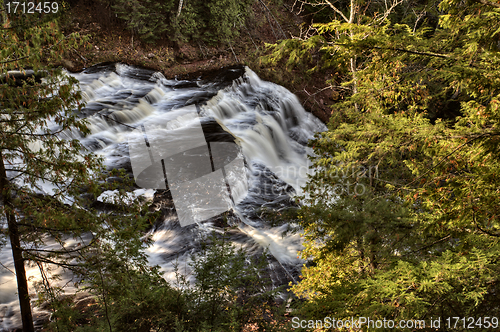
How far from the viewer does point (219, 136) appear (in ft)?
35.5

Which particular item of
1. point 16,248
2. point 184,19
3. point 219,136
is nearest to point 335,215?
point 16,248

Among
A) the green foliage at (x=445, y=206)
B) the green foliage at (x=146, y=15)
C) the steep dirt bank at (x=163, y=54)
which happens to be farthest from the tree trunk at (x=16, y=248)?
the green foliage at (x=146, y=15)

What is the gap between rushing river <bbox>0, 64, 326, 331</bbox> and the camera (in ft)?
23.9

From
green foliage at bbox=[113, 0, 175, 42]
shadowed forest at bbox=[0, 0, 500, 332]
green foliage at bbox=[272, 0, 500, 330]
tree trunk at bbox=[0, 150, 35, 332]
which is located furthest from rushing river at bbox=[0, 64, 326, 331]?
green foliage at bbox=[113, 0, 175, 42]

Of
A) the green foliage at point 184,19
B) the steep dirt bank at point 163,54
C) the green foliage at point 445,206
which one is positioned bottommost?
the green foliage at point 445,206

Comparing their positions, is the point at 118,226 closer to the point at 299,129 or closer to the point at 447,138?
the point at 447,138

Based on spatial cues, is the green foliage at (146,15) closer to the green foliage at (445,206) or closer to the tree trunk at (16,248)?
the tree trunk at (16,248)

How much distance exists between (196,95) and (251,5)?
38.3 feet

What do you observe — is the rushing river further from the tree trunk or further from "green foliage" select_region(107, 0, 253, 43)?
"green foliage" select_region(107, 0, 253, 43)

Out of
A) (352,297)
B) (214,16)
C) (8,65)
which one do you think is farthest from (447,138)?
(214,16)

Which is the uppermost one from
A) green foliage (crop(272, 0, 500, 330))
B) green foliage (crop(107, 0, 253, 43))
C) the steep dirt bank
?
green foliage (crop(107, 0, 253, 43))

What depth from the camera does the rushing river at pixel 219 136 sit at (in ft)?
23.9

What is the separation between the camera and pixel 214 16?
1877cm

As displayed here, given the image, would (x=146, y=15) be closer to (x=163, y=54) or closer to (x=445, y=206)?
(x=163, y=54)
